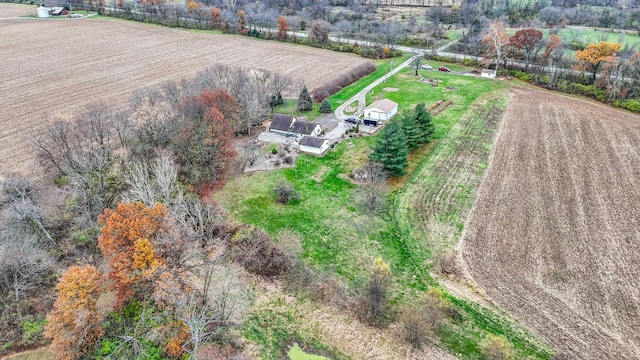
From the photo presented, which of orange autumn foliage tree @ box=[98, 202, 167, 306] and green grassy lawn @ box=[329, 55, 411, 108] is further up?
green grassy lawn @ box=[329, 55, 411, 108]

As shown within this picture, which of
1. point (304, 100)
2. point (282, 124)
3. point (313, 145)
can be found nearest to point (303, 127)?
point (282, 124)

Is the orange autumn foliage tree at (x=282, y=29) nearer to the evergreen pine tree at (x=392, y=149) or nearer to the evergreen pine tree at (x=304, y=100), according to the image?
the evergreen pine tree at (x=304, y=100)

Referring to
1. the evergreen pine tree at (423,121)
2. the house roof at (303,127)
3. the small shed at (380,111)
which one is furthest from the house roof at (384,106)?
the house roof at (303,127)

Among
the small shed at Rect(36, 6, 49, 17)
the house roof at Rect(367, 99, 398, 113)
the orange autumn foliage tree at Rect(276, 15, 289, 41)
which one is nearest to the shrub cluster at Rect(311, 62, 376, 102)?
the house roof at Rect(367, 99, 398, 113)

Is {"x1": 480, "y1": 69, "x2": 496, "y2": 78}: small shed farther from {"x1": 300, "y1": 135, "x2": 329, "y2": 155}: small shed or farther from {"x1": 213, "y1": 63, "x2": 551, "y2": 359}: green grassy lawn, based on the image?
{"x1": 300, "y1": 135, "x2": 329, "y2": 155}: small shed

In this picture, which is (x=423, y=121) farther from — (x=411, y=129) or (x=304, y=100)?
(x=304, y=100)

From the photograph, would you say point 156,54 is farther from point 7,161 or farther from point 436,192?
point 436,192
